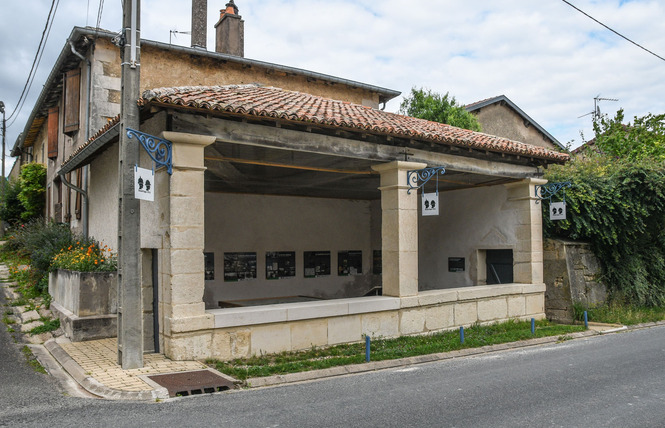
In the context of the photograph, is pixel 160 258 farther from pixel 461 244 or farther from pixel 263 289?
pixel 461 244

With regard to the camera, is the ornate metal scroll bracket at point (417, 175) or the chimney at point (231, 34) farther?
the chimney at point (231, 34)

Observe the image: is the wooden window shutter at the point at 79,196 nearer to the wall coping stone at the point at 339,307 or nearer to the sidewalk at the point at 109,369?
the sidewalk at the point at 109,369

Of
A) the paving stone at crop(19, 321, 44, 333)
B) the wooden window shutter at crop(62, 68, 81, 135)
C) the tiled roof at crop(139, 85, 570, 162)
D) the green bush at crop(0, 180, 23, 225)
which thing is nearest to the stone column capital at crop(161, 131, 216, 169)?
the tiled roof at crop(139, 85, 570, 162)

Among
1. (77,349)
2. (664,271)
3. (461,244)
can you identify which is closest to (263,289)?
(461,244)

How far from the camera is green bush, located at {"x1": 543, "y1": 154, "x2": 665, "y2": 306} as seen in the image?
1234 cm

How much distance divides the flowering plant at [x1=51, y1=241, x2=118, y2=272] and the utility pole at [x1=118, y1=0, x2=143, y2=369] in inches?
94.3

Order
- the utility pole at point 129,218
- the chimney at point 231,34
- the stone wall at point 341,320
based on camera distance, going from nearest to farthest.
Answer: the utility pole at point 129,218 → the stone wall at point 341,320 → the chimney at point 231,34

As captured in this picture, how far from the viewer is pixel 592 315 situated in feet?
39.0

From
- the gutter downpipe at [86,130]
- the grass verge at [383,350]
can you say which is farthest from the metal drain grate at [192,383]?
the gutter downpipe at [86,130]

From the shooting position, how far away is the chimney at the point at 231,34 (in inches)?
614

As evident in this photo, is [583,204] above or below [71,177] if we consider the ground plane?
below

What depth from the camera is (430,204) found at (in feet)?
31.3

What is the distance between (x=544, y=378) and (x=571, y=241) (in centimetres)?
694

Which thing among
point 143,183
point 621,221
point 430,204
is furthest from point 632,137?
point 143,183
